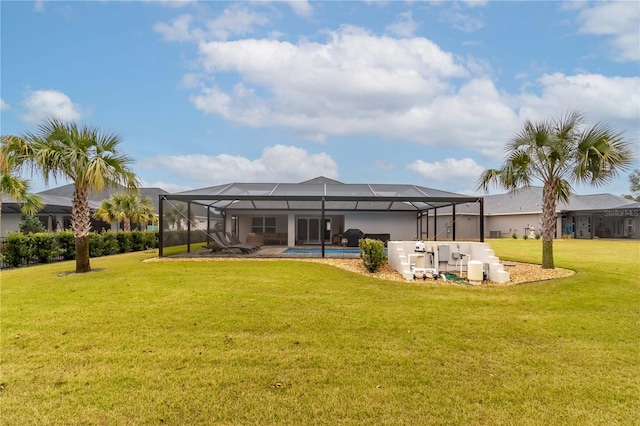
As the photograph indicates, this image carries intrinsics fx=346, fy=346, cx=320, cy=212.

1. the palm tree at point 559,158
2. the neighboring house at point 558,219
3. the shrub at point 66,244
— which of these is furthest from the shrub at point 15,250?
the neighboring house at point 558,219

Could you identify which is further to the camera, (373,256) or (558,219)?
(558,219)

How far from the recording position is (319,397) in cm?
318

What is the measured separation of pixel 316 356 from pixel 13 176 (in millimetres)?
15264

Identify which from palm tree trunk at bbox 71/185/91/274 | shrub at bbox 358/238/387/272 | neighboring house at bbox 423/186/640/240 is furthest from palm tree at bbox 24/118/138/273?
neighboring house at bbox 423/186/640/240

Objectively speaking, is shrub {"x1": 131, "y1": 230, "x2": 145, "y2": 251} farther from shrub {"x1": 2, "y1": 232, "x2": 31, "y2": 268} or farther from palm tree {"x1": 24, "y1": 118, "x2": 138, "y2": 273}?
palm tree {"x1": 24, "y1": 118, "x2": 138, "y2": 273}

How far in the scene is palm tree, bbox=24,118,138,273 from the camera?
9.48 m

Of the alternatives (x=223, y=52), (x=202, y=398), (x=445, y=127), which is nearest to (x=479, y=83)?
(x=445, y=127)

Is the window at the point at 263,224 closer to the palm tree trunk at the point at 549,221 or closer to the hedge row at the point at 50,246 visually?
the hedge row at the point at 50,246

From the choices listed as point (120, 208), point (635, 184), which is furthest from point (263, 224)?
point (635, 184)

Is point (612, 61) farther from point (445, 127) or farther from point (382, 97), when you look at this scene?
point (382, 97)

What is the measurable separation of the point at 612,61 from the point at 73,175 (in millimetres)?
20570

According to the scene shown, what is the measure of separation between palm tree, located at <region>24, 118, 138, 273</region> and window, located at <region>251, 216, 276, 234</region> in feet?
42.4

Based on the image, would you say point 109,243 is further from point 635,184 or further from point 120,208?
point 635,184

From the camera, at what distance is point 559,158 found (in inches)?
435
